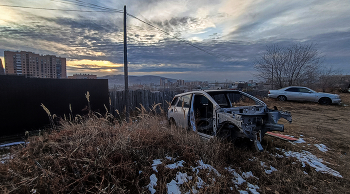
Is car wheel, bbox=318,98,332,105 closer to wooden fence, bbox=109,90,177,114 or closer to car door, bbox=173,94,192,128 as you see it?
wooden fence, bbox=109,90,177,114

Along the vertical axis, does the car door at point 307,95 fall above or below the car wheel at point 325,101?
above

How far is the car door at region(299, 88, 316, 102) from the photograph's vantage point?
13.9m

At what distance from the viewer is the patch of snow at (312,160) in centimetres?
354

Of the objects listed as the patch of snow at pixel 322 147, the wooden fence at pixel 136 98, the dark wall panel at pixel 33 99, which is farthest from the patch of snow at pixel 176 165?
the wooden fence at pixel 136 98

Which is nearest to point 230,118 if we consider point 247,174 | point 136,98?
point 247,174

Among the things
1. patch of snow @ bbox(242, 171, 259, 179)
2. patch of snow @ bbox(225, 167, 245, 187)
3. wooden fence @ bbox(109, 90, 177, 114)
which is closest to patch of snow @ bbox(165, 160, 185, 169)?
patch of snow @ bbox(225, 167, 245, 187)

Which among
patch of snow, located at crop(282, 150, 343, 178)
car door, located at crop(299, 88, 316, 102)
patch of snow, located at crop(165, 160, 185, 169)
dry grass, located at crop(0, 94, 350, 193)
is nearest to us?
dry grass, located at crop(0, 94, 350, 193)

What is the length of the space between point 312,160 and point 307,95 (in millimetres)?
12900

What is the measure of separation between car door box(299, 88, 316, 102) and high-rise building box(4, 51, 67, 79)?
19.7 meters

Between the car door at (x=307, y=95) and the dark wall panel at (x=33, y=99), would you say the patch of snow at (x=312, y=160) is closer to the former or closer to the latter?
the dark wall panel at (x=33, y=99)

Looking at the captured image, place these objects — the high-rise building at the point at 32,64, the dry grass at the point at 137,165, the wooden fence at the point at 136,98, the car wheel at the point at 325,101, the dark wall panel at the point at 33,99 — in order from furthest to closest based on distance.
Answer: the car wheel at the point at 325,101
the high-rise building at the point at 32,64
the wooden fence at the point at 136,98
the dark wall panel at the point at 33,99
the dry grass at the point at 137,165

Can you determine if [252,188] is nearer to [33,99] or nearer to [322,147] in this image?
[322,147]

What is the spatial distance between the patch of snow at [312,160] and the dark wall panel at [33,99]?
7.00 metres

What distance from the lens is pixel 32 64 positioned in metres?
Result: 11.6
